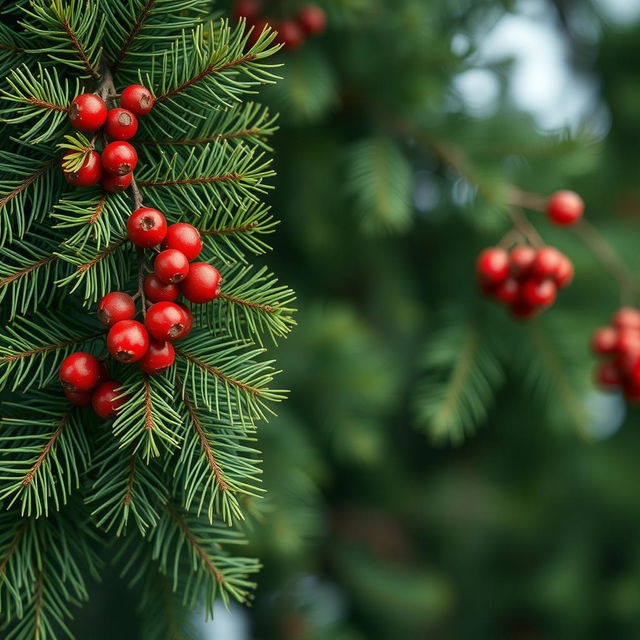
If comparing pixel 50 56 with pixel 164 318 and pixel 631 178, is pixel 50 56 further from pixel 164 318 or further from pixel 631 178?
pixel 631 178

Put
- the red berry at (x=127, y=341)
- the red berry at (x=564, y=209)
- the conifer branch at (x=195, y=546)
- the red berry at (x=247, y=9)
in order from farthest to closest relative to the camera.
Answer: the red berry at (x=564, y=209), the red berry at (x=247, y=9), the conifer branch at (x=195, y=546), the red berry at (x=127, y=341)

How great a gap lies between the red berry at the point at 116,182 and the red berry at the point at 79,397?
0.70 feet

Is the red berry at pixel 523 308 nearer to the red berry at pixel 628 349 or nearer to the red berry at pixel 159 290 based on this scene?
the red berry at pixel 628 349

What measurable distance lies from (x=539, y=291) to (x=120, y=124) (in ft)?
2.63

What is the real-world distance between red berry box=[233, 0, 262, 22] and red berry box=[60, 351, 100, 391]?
715 millimetres

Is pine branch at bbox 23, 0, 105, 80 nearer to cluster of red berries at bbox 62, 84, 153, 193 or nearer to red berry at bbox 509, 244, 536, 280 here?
cluster of red berries at bbox 62, 84, 153, 193

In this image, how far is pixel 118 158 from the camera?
72 cm

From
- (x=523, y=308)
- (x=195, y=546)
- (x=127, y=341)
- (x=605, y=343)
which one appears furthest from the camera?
(x=605, y=343)

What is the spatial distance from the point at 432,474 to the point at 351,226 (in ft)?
3.02

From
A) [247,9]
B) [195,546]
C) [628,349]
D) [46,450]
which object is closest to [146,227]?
[46,450]

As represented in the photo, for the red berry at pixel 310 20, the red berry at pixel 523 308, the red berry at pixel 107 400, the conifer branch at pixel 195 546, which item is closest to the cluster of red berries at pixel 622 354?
the red berry at pixel 523 308

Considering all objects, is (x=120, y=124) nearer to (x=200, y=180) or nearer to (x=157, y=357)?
(x=200, y=180)

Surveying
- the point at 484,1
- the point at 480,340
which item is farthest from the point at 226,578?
Answer: the point at 484,1

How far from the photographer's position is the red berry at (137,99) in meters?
0.74
